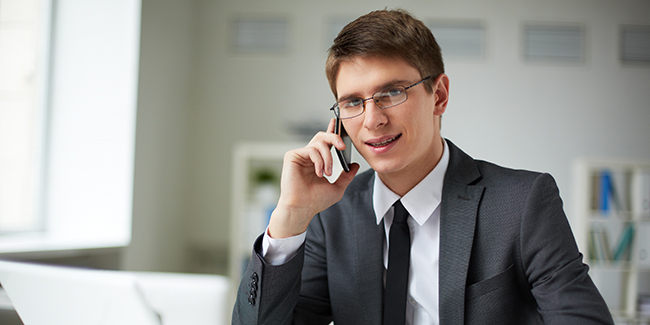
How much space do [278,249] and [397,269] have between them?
1.02ft

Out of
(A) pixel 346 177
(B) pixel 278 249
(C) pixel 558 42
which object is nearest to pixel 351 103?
(A) pixel 346 177

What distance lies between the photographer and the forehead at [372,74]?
1068 millimetres

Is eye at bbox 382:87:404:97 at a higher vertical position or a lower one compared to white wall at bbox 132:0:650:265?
lower

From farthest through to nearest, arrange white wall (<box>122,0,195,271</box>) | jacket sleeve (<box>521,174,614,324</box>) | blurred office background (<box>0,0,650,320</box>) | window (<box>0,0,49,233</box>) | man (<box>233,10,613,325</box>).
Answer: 1. blurred office background (<box>0,0,650,320</box>)
2. white wall (<box>122,0,195,271</box>)
3. window (<box>0,0,49,233</box>)
4. man (<box>233,10,613,325</box>)
5. jacket sleeve (<box>521,174,614,324</box>)

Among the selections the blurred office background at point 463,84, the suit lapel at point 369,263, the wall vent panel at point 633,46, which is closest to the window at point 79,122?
the blurred office background at point 463,84

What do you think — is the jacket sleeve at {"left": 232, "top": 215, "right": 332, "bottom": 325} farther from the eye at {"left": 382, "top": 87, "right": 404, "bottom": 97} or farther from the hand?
the eye at {"left": 382, "top": 87, "right": 404, "bottom": 97}

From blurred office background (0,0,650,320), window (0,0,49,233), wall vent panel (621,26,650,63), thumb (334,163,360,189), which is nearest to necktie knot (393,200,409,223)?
thumb (334,163,360,189)

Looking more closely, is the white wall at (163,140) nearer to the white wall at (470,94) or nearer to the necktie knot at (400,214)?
the white wall at (470,94)

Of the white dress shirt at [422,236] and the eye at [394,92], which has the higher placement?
the eye at [394,92]

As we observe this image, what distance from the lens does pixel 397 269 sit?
111cm

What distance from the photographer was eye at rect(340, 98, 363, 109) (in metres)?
1.10

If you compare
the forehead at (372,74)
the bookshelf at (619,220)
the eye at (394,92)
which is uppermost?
the forehead at (372,74)

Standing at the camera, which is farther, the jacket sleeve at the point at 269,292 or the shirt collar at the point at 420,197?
the shirt collar at the point at 420,197

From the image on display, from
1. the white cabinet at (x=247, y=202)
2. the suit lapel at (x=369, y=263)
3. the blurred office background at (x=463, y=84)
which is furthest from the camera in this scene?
the blurred office background at (x=463, y=84)
